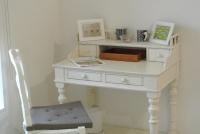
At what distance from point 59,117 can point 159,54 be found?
0.89 metres

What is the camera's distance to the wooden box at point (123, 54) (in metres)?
2.85

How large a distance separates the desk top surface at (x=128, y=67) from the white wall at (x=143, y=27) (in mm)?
316

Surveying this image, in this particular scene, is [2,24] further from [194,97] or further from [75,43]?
[194,97]

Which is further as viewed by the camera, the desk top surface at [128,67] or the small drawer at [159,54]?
the small drawer at [159,54]

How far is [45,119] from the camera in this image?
2.37 metres

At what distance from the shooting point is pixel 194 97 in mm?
2945

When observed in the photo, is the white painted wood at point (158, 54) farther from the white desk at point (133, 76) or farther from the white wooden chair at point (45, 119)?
the white wooden chair at point (45, 119)

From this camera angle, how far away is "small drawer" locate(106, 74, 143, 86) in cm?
255

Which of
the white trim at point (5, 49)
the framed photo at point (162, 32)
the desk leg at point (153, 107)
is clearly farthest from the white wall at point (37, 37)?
the desk leg at point (153, 107)

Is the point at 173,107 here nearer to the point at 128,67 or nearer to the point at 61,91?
the point at 128,67

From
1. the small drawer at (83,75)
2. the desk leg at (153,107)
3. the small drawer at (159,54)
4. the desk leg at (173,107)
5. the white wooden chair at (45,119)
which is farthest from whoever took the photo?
the desk leg at (173,107)

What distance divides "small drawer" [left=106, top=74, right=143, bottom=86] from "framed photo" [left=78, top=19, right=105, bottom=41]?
20.9 inches


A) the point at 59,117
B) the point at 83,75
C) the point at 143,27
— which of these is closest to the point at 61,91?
the point at 83,75

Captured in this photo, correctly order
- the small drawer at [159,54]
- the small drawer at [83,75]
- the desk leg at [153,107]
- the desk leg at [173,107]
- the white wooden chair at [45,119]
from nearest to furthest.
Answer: the white wooden chair at [45,119], the desk leg at [153,107], the small drawer at [83,75], the small drawer at [159,54], the desk leg at [173,107]
